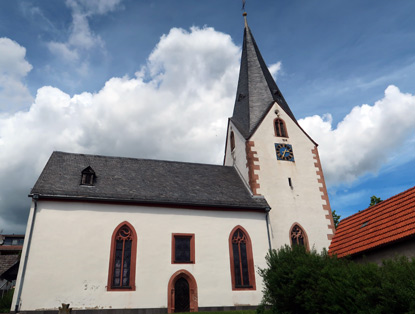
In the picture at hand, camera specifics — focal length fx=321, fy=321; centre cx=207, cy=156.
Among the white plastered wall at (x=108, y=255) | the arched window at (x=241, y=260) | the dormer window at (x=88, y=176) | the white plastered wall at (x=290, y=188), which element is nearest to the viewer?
the white plastered wall at (x=108, y=255)

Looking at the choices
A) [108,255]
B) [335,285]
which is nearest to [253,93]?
[108,255]

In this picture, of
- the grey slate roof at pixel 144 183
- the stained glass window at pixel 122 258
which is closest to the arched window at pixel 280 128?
the grey slate roof at pixel 144 183

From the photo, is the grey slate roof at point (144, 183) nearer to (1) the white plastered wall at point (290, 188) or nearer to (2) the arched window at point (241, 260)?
(1) the white plastered wall at point (290, 188)

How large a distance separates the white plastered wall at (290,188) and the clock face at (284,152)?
0.83 feet

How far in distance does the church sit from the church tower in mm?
70

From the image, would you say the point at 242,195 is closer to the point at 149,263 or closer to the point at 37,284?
the point at 149,263

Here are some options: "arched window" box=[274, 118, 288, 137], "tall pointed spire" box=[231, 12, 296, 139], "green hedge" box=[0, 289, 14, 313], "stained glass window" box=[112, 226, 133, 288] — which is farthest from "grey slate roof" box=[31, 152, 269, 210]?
"green hedge" box=[0, 289, 14, 313]

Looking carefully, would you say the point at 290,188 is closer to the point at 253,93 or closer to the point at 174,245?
the point at 174,245

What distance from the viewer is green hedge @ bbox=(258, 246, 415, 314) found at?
668 cm

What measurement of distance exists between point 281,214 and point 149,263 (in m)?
8.07

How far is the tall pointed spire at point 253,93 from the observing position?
22594mm

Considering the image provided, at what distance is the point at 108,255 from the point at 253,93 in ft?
51.0

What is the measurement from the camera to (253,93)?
24.3 m

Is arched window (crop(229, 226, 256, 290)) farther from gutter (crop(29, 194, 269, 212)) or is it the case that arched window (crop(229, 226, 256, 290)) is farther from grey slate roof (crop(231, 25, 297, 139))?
grey slate roof (crop(231, 25, 297, 139))
